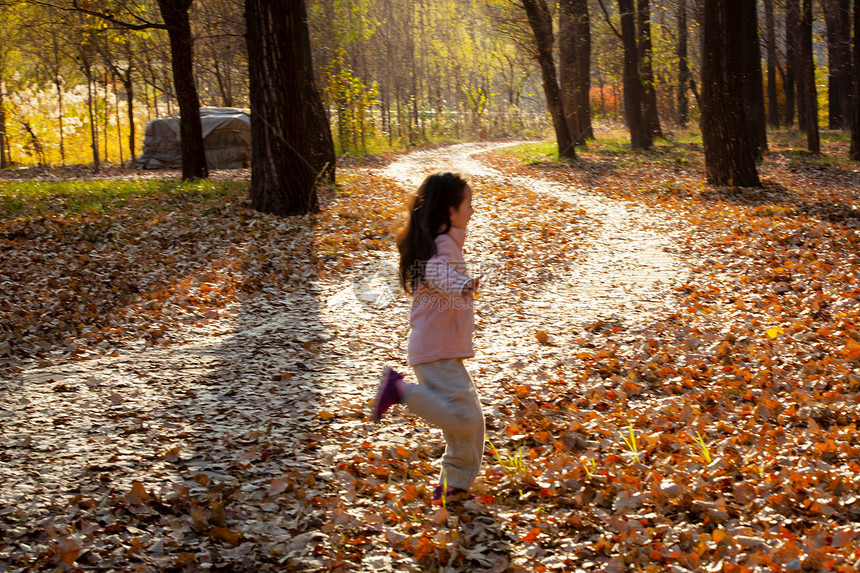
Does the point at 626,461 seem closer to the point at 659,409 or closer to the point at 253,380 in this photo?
the point at 659,409

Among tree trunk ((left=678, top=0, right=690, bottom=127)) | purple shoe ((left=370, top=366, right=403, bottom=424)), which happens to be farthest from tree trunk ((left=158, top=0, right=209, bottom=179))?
tree trunk ((left=678, top=0, right=690, bottom=127))

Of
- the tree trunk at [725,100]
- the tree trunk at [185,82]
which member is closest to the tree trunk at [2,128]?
the tree trunk at [185,82]

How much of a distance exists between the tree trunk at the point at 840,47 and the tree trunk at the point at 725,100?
13.6 meters

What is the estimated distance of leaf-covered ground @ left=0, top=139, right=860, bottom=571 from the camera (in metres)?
3.34

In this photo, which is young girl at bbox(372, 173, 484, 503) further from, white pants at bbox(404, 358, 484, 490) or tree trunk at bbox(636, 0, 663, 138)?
tree trunk at bbox(636, 0, 663, 138)

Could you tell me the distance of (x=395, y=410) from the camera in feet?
17.0

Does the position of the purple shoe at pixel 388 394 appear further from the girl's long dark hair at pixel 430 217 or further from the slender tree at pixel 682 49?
the slender tree at pixel 682 49

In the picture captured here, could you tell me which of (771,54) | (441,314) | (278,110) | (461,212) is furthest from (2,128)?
(771,54)

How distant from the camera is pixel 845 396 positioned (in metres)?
4.71

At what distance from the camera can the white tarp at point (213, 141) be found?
23.4 meters

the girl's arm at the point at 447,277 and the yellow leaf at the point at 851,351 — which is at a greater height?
the girl's arm at the point at 447,277

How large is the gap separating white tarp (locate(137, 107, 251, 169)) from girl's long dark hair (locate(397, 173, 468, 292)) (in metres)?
21.4

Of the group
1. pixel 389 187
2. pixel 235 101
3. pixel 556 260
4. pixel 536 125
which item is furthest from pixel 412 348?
pixel 536 125

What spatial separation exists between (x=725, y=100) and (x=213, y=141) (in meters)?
17.0
